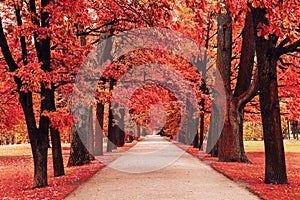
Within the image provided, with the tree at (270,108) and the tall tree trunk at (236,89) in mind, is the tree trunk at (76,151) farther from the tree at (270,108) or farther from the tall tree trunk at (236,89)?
the tree at (270,108)

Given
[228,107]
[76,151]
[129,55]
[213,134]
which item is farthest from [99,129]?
[228,107]

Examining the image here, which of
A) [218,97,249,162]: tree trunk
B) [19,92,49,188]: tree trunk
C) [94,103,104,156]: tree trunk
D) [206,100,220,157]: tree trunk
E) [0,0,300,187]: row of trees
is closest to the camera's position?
[0,0,300,187]: row of trees

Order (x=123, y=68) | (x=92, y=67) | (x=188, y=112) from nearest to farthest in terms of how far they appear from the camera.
A: (x=92, y=67), (x=123, y=68), (x=188, y=112)

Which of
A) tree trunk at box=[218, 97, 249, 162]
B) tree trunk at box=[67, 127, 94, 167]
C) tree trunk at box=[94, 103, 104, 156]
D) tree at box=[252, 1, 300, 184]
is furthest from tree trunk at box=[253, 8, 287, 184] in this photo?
tree trunk at box=[94, 103, 104, 156]

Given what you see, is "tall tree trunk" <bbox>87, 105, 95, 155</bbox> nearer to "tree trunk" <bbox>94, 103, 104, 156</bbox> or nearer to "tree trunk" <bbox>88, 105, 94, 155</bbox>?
"tree trunk" <bbox>88, 105, 94, 155</bbox>

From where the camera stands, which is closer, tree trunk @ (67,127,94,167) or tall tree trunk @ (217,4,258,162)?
tall tree trunk @ (217,4,258,162)

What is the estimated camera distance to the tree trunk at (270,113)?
44.1 feet

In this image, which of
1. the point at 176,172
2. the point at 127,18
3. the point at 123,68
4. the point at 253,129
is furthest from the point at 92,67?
the point at 253,129

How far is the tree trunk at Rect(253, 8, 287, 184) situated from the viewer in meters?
13.4

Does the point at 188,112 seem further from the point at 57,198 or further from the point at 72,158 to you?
the point at 57,198

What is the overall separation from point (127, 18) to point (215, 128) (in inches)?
504

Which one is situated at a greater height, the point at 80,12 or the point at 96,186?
the point at 80,12

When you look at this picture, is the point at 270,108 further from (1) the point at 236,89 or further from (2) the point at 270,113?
(1) the point at 236,89

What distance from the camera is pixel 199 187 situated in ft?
40.0
